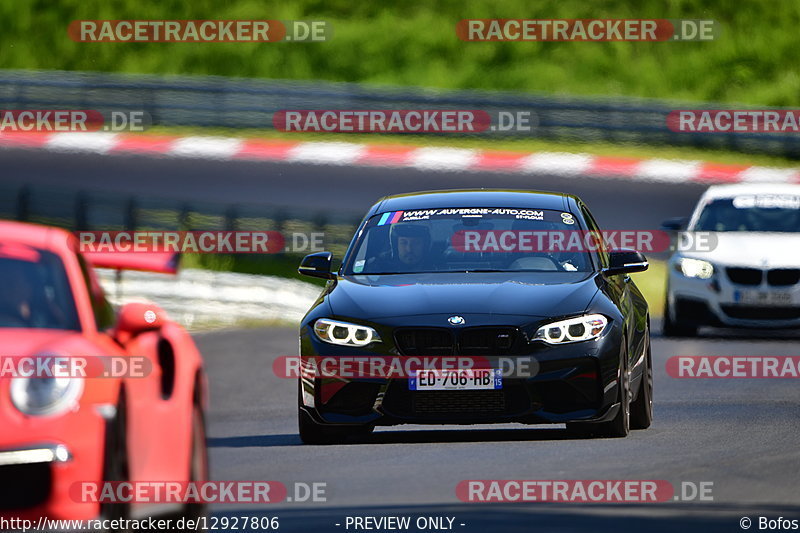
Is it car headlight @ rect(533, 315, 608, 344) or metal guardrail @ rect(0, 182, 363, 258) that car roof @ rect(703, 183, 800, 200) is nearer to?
metal guardrail @ rect(0, 182, 363, 258)

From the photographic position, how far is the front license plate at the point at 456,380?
1027 cm

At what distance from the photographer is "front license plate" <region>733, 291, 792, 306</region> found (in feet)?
59.9

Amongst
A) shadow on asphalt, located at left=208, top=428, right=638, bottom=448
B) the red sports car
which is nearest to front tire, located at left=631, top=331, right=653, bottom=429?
shadow on asphalt, located at left=208, top=428, right=638, bottom=448

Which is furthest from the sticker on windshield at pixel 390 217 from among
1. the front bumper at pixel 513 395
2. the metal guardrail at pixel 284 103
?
the metal guardrail at pixel 284 103

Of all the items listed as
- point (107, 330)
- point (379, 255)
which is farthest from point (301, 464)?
point (107, 330)

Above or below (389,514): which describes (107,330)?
above

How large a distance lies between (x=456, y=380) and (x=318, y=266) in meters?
1.64

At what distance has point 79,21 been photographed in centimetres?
3856

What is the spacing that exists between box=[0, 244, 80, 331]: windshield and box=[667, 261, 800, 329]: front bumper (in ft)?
38.9

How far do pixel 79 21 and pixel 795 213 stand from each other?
2183cm

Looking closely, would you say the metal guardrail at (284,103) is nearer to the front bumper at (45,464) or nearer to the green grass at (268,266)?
the green grass at (268,266)

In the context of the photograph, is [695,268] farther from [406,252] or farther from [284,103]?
[284,103]

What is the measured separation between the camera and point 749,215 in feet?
63.5

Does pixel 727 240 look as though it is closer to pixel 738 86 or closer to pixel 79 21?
pixel 738 86
